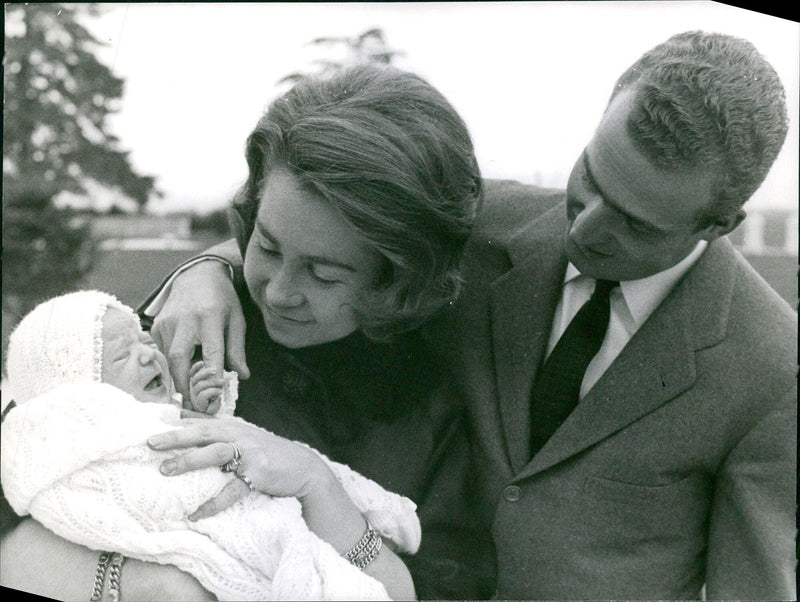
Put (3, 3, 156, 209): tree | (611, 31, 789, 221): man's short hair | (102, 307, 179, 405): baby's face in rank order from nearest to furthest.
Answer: (611, 31, 789, 221): man's short hair → (102, 307, 179, 405): baby's face → (3, 3, 156, 209): tree

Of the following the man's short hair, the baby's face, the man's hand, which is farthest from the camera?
the man's hand

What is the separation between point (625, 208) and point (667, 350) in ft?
1.20

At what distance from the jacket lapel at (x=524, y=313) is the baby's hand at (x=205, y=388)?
28.6 inches

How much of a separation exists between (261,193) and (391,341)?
1.64ft

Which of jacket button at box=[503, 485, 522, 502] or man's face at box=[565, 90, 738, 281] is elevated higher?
man's face at box=[565, 90, 738, 281]

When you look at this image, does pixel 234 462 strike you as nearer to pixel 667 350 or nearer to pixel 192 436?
pixel 192 436

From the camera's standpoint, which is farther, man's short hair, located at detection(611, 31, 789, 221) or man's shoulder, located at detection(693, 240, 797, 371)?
man's shoulder, located at detection(693, 240, 797, 371)

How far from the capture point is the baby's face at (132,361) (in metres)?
1.93

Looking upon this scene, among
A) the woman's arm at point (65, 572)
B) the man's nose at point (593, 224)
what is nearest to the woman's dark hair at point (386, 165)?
the man's nose at point (593, 224)

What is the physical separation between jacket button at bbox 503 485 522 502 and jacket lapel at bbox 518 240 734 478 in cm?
17

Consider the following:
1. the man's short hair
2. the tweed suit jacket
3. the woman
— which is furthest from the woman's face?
the man's short hair

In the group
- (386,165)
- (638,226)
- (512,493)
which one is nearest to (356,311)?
(386,165)

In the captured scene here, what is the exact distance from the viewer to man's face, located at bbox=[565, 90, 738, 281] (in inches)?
73.4

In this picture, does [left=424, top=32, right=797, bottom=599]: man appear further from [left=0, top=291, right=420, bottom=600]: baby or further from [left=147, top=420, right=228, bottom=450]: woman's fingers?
[left=147, top=420, right=228, bottom=450]: woman's fingers
